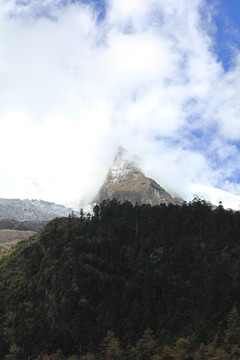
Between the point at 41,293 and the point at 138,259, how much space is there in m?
39.4

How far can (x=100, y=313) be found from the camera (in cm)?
12119

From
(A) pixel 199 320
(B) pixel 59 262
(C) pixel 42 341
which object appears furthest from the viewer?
(B) pixel 59 262

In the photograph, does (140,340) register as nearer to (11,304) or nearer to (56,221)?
(11,304)

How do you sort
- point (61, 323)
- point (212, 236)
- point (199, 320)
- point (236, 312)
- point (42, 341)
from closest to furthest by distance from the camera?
point (236, 312) < point (199, 320) < point (42, 341) < point (61, 323) < point (212, 236)

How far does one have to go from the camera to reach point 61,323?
406 feet

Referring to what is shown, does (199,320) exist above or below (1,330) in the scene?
above

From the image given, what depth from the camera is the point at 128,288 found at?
12638 cm

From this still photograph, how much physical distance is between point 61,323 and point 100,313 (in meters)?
14.0

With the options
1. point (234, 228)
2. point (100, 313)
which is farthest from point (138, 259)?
point (234, 228)

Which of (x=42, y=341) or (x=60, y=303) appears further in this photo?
(x=60, y=303)

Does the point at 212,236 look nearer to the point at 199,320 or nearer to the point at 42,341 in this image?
the point at 199,320

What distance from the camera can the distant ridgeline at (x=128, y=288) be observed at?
10181cm

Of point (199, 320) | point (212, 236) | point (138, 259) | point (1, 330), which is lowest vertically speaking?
point (1, 330)

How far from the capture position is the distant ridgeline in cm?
10181
